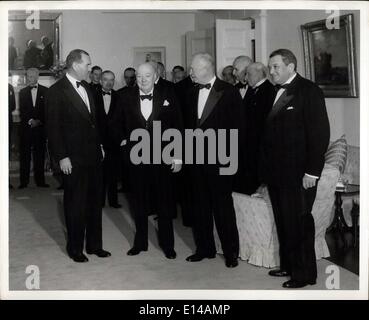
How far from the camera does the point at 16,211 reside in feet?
25.3

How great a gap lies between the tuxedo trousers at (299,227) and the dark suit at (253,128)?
934 mm

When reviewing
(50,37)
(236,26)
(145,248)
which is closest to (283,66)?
(145,248)

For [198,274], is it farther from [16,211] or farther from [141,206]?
[16,211]

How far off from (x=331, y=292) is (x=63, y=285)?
2164 millimetres

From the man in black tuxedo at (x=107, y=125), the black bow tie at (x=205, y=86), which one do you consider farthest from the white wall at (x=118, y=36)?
the black bow tie at (x=205, y=86)

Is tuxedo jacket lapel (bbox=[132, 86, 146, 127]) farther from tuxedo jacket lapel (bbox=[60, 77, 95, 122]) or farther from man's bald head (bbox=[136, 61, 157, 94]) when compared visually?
tuxedo jacket lapel (bbox=[60, 77, 95, 122])

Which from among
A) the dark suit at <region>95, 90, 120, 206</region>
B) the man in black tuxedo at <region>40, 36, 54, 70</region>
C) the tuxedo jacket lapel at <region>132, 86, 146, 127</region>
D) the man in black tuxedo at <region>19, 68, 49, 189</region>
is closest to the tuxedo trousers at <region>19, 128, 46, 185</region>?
the man in black tuxedo at <region>19, 68, 49, 189</region>

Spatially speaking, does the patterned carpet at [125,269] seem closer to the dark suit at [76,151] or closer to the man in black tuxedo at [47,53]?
the dark suit at [76,151]

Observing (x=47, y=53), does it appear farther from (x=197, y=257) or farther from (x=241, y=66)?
(x=197, y=257)

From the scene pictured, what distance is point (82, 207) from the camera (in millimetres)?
5469

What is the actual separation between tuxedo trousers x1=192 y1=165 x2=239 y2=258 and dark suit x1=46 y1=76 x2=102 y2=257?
0.96 m

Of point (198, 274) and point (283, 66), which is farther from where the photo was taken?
point (198, 274)

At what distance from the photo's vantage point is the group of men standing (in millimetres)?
4578

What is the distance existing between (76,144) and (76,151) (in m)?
0.07
